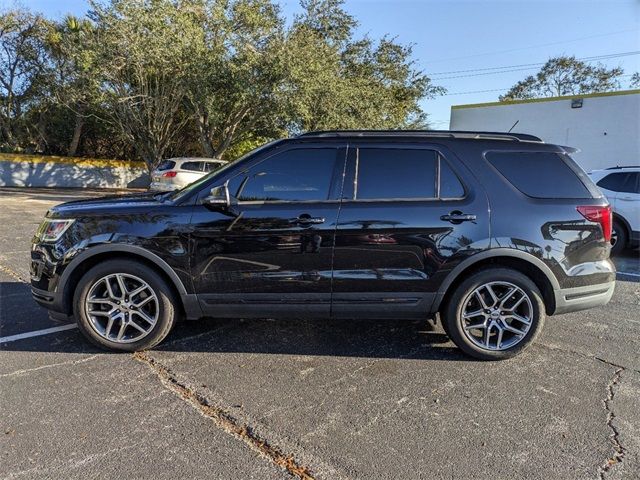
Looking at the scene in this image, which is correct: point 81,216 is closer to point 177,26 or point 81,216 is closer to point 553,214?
point 553,214

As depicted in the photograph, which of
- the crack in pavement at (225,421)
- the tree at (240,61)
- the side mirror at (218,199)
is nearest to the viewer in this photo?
the crack in pavement at (225,421)

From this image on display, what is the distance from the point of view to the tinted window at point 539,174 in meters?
3.72

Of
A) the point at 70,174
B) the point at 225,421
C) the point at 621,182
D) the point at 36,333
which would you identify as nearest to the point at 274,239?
the point at 225,421

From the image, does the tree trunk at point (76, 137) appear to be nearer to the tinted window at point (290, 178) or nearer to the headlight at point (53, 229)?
the headlight at point (53, 229)

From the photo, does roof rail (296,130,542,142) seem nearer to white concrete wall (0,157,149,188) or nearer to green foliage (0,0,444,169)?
→ green foliage (0,0,444,169)

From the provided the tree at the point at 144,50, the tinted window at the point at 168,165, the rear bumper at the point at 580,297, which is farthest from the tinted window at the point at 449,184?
the tree at the point at 144,50

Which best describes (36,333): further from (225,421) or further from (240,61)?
(240,61)

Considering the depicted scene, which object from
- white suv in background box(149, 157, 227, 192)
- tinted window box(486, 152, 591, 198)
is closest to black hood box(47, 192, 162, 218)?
tinted window box(486, 152, 591, 198)

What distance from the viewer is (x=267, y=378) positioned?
3.37 m

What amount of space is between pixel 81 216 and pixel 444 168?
3.03 m

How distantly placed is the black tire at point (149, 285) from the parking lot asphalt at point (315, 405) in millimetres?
119

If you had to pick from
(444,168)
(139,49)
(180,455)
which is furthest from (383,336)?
(139,49)

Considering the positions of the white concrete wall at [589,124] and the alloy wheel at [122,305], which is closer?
the alloy wheel at [122,305]

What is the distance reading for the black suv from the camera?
11.8 feet
